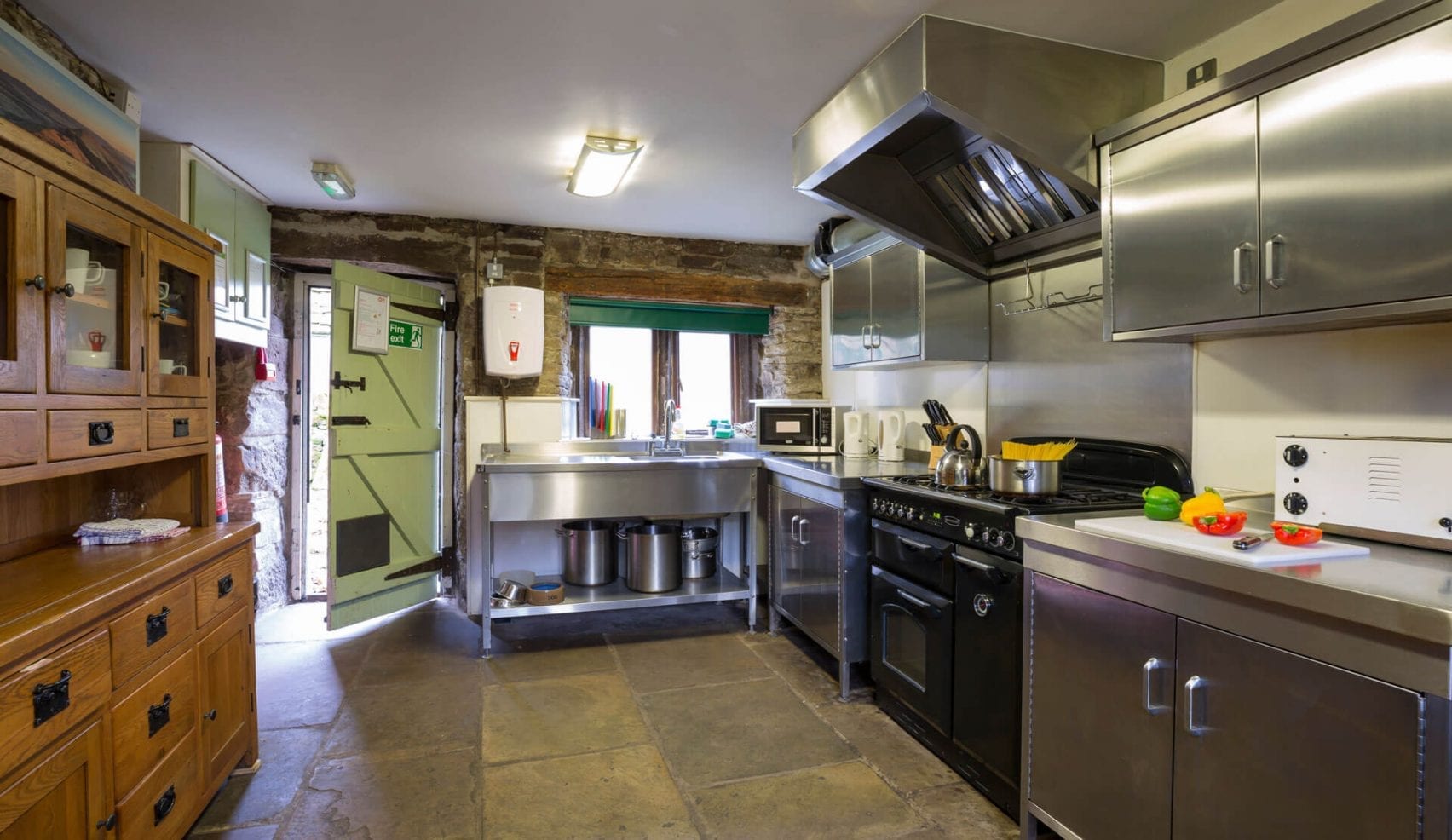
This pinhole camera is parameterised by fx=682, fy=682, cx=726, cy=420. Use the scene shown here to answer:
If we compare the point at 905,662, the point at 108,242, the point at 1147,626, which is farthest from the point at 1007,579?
the point at 108,242

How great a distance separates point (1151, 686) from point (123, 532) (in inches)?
106

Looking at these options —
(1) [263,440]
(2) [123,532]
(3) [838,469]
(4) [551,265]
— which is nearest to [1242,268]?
(3) [838,469]

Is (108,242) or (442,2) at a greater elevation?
(442,2)

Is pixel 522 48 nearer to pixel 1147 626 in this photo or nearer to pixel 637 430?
pixel 1147 626

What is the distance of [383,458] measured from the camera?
3.88 meters

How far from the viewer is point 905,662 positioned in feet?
8.41

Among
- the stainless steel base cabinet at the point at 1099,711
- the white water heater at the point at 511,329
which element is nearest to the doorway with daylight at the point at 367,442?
the white water heater at the point at 511,329

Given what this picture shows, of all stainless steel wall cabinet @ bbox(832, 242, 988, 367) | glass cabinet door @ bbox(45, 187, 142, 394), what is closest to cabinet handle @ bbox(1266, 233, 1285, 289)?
stainless steel wall cabinet @ bbox(832, 242, 988, 367)

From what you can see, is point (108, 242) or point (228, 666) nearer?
point (108, 242)

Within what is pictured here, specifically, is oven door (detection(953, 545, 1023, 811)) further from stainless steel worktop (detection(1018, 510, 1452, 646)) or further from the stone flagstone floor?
stainless steel worktop (detection(1018, 510, 1452, 646))

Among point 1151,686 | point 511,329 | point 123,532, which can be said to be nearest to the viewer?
point 1151,686

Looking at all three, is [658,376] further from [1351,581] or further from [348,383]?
[1351,581]

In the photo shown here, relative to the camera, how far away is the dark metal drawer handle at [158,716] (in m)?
1.67

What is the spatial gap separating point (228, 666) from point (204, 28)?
195cm
